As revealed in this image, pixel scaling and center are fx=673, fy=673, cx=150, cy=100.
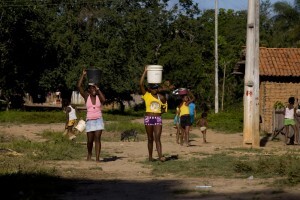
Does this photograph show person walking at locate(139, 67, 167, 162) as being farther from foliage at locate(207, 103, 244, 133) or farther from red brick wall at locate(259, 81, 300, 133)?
foliage at locate(207, 103, 244, 133)

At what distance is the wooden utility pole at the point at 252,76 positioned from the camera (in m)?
20.2

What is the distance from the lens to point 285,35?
5903 centimetres

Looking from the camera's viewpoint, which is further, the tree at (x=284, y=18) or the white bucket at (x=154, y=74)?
the tree at (x=284, y=18)

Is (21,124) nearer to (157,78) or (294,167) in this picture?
(157,78)

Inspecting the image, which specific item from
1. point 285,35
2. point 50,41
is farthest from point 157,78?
point 285,35

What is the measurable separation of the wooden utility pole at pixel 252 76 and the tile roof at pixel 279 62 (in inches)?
364

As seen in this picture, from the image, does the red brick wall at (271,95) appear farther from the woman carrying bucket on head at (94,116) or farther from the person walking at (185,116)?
the woman carrying bucket on head at (94,116)

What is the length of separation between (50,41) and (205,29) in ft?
74.2

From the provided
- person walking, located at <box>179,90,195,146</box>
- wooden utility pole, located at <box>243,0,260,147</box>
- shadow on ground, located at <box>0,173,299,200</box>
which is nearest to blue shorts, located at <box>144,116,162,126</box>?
shadow on ground, located at <box>0,173,299,200</box>

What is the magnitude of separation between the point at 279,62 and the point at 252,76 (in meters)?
10.7

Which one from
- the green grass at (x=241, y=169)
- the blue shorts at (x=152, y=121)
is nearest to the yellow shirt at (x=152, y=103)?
the blue shorts at (x=152, y=121)

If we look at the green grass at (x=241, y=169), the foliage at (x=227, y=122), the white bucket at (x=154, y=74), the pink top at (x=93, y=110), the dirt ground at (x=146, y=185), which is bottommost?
the dirt ground at (x=146, y=185)

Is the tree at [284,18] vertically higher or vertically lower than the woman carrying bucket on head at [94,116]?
higher

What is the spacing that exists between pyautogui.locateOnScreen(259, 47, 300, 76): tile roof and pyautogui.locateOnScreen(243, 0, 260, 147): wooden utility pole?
30.3 feet
